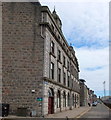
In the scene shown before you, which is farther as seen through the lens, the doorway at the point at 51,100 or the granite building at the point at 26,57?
the doorway at the point at 51,100

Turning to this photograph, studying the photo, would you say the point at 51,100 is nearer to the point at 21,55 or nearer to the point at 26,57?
the point at 26,57

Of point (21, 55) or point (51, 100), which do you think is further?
point (51, 100)

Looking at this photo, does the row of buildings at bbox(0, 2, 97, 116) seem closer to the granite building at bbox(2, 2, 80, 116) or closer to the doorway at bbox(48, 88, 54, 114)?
the granite building at bbox(2, 2, 80, 116)

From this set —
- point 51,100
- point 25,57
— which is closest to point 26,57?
point 25,57

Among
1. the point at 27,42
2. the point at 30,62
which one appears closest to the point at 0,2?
the point at 27,42

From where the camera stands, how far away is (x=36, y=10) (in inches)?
970

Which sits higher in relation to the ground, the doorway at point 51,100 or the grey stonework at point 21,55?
the grey stonework at point 21,55

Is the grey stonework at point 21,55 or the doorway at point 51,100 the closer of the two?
the grey stonework at point 21,55

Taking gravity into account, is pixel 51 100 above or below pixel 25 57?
below

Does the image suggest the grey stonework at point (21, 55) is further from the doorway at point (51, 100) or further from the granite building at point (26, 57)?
the doorway at point (51, 100)

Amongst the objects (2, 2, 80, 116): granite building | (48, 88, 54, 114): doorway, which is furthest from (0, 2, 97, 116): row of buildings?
(48, 88, 54, 114): doorway

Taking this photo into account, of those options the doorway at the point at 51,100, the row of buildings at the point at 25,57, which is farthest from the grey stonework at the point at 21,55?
the doorway at the point at 51,100

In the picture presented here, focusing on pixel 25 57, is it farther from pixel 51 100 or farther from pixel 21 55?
pixel 51 100

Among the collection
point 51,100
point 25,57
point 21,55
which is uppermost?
point 21,55
